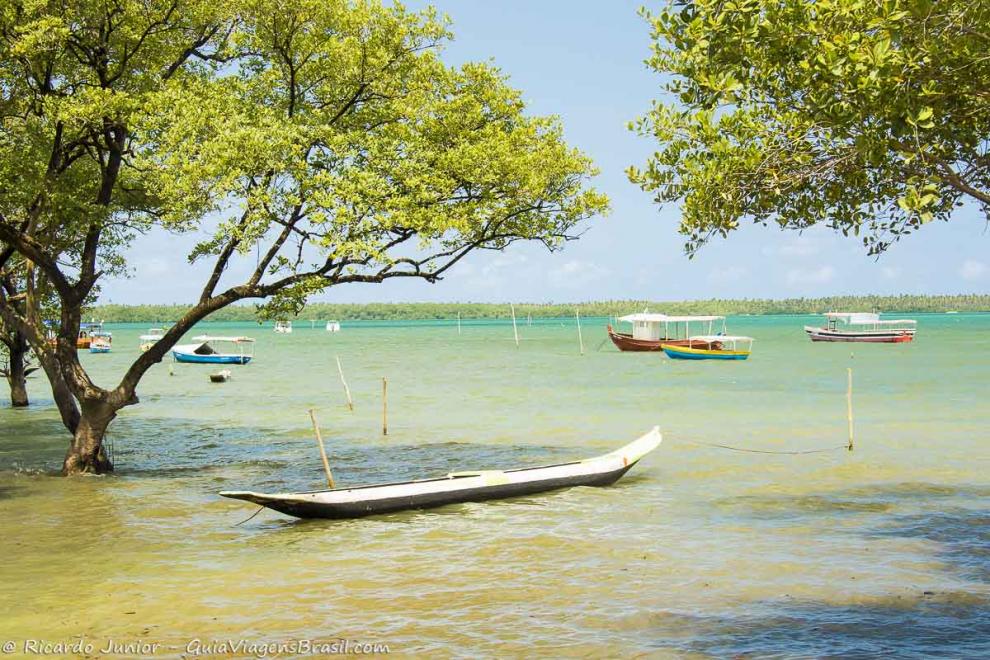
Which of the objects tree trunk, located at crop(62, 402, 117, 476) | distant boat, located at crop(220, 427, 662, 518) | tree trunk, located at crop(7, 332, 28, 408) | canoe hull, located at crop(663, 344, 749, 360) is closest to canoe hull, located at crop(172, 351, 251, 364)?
canoe hull, located at crop(663, 344, 749, 360)

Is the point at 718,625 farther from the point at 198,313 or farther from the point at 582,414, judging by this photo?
the point at 582,414

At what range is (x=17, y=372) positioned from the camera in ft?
124

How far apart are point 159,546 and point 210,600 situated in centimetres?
368

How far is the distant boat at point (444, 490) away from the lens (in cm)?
1656

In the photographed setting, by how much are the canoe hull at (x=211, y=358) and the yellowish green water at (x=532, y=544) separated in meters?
39.5

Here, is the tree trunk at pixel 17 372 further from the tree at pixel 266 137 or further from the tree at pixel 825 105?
the tree at pixel 825 105

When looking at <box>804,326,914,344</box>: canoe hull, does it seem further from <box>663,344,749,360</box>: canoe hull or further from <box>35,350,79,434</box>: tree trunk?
<box>35,350,79,434</box>: tree trunk

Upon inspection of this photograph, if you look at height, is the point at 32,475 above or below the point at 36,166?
below

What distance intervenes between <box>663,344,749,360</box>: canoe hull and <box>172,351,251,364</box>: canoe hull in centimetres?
3316

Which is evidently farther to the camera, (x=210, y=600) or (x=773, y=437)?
(x=773, y=437)

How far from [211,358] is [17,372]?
3747 cm

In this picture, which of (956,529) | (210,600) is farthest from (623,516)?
(210,600)

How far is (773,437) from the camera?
96.3 feet

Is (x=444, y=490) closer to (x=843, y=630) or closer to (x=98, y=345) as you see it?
(x=843, y=630)
